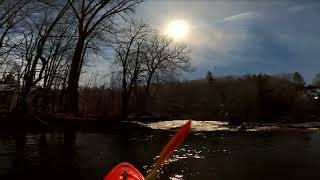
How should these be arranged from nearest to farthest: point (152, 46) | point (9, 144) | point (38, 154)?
point (38, 154), point (9, 144), point (152, 46)

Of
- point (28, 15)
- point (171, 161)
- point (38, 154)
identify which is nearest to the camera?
point (171, 161)

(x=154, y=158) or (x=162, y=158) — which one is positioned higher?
(x=162, y=158)

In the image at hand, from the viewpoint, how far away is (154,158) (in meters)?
13.7

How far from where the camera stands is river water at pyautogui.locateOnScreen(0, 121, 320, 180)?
11.1 m

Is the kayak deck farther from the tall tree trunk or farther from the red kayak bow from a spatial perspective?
the tall tree trunk

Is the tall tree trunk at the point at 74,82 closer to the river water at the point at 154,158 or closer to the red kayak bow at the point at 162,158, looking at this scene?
the river water at the point at 154,158

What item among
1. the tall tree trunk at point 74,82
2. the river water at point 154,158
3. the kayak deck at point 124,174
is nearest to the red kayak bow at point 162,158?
the kayak deck at point 124,174

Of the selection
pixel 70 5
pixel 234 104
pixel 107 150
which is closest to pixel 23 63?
pixel 70 5

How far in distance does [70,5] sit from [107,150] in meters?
16.7

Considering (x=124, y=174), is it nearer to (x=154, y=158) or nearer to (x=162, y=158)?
(x=162, y=158)

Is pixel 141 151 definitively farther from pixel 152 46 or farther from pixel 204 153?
pixel 152 46

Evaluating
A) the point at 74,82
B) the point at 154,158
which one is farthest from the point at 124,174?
the point at 74,82

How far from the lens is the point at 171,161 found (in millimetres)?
13023

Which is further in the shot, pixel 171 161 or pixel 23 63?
pixel 23 63
